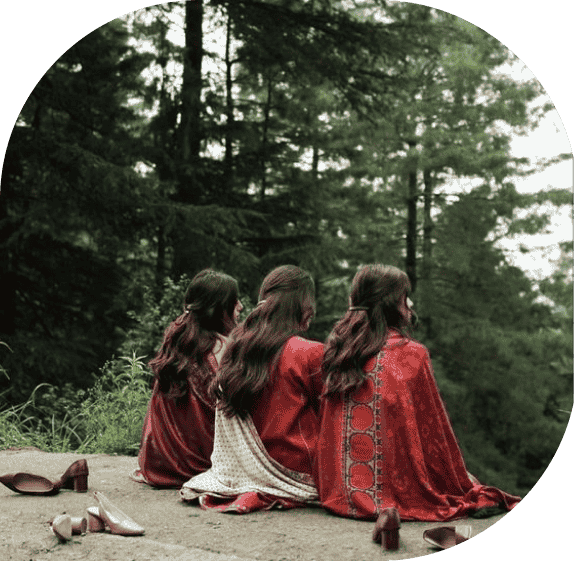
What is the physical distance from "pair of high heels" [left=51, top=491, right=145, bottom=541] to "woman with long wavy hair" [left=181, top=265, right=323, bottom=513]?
1.47 feet

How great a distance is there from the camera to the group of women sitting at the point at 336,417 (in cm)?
317

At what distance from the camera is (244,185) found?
23.8 feet

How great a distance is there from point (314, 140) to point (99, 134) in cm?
200

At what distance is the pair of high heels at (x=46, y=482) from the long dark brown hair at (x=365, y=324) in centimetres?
151

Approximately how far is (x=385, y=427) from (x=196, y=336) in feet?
4.08

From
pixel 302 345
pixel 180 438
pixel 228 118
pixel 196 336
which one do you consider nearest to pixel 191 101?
pixel 228 118

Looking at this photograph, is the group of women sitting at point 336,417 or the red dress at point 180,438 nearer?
the group of women sitting at point 336,417

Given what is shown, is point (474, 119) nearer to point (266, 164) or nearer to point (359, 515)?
point (266, 164)

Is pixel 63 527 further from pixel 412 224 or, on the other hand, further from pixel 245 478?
pixel 412 224

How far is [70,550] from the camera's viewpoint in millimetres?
2799

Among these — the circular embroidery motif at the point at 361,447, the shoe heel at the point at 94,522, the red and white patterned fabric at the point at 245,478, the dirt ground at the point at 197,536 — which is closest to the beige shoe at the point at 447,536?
the dirt ground at the point at 197,536

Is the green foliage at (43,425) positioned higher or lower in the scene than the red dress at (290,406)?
lower

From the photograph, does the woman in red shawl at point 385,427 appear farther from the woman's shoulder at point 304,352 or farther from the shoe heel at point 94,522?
the shoe heel at point 94,522

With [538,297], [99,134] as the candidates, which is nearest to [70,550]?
[99,134]
